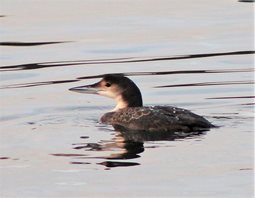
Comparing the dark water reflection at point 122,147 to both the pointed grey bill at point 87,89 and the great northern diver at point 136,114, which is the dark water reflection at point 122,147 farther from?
the pointed grey bill at point 87,89

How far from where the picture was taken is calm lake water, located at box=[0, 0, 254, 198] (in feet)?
36.6

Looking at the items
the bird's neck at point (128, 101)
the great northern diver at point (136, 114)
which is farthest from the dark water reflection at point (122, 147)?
the bird's neck at point (128, 101)

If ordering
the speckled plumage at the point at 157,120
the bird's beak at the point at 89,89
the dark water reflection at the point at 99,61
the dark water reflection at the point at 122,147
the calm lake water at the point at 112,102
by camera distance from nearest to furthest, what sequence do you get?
the calm lake water at the point at 112,102 → the dark water reflection at the point at 122,147 → the speckled plumage at the point at 157,120 → the bird's beak at the point at 89,89 → the dark water reflection at the point at 99,61

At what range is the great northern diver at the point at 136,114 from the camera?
13266 millimetres

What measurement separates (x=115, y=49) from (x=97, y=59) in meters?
0.81

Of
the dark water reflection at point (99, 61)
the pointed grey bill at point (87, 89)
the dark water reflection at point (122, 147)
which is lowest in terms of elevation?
the dark water reflection at point (122, 147)

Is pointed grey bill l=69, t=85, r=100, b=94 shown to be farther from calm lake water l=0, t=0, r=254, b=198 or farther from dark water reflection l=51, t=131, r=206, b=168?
dark water reflection l=51, t=131, r=206, b=168

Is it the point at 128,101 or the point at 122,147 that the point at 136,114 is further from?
the point at 122,147

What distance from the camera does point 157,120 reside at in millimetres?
13461

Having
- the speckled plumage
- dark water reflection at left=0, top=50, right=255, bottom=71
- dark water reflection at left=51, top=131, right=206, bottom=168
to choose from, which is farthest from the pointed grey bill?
dark water reflection at left=0, top=50, right=255, bottom=71

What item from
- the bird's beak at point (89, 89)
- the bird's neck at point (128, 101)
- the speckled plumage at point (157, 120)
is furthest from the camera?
the bird's beak at point (89, 89)

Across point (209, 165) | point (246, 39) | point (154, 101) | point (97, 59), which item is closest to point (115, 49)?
point (97, 59)

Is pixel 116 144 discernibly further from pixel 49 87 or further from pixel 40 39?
pixel 40 39

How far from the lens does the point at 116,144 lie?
41.6 feet
